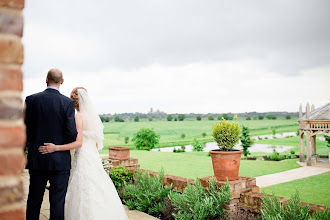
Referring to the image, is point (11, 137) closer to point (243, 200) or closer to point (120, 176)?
point (243, 200)

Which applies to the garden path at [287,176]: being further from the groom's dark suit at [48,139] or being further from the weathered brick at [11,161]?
the weathered brick at [11,161]

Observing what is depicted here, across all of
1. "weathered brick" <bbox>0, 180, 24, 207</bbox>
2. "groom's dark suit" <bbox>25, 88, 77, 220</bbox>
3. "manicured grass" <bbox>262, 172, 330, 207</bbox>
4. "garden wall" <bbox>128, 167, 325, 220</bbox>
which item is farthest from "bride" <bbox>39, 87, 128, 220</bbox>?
"manicured grass" <bbox>262, 172, 330, 207</bbox>

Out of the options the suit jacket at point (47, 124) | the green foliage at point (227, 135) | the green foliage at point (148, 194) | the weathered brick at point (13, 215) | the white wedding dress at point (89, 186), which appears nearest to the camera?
the weathered brick at point (13, 215)

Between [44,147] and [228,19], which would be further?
[228,19]

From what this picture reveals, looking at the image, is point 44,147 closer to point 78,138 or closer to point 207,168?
point 78,138

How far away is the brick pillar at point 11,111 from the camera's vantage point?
941mm

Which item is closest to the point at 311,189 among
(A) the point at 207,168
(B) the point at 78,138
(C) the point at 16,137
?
(A) the point at 207,168

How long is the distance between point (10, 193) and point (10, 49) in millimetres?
492

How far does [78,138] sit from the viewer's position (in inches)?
157

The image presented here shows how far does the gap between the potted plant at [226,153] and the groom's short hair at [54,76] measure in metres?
2.92

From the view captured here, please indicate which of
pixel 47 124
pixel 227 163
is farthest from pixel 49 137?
pixel 227 163

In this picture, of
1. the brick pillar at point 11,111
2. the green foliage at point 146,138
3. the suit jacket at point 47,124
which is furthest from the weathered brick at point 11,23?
the green foliage at point 146,138

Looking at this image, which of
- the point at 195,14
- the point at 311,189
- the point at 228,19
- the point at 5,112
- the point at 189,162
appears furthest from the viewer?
the point at 189,162

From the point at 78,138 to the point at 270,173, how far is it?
13.5 metres
